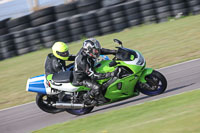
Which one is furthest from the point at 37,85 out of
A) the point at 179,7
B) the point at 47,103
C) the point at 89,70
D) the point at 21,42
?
the point at 179,7

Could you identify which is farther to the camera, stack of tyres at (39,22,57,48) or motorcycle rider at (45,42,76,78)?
stack of tyres at (39,22,57,48)

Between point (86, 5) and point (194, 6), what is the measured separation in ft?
16.7

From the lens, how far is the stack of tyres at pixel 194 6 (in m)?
16.4

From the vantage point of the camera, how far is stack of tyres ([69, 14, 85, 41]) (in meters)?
16.4

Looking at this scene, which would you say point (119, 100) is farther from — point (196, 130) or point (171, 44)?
point (171, 44)

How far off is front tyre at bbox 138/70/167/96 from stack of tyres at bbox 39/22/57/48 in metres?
9.70

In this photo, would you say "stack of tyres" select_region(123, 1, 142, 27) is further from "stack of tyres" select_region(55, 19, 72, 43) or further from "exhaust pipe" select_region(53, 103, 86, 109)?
"exhaust pipe" select_region(53, 103, 86, 109)

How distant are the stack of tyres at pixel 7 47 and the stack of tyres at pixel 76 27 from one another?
9.43 feet

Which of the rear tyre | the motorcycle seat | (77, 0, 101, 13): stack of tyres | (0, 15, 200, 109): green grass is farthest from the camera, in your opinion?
(77, 0, 101, 13): stack of tyres

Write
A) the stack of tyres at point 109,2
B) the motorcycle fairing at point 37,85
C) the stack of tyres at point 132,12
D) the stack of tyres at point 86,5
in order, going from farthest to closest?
the stack of tyres at point 86,5, the stack of tyres at point 109,2, the stack of tyres at point 132,12, the motorcycle fairing at point 37,85

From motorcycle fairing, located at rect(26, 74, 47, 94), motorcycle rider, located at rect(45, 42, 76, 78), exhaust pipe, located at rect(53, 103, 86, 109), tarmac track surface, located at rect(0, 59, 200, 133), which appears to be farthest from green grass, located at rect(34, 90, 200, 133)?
motorcycle rider, located at rect(45, 42, 76, 78)

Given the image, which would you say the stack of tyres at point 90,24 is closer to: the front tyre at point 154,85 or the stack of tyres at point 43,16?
the stack of tyres at point 43,16

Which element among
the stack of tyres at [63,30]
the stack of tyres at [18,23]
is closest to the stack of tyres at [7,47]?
the stack of tyres at [18,23]

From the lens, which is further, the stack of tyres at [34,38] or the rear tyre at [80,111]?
the stack of tyres at [34,38]
